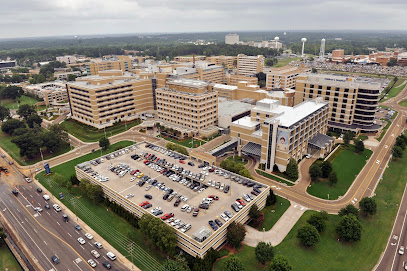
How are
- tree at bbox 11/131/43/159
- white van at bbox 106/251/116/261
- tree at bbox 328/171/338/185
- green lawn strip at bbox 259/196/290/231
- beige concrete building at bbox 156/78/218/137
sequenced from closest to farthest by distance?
1. white van at bbox 106/251/116/261
2. green lawn strip at bbox 259/196/290/231
3. tree at bbox 328/171/338/185
4. tree at bbox 11/131/43/159
5. beige concrete building at bbox 156/78/218/137

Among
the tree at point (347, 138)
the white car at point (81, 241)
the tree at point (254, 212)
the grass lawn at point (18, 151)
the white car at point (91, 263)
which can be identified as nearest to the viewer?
the white car at point (91, 263)

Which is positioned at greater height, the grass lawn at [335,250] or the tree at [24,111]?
the tree at [24,111]

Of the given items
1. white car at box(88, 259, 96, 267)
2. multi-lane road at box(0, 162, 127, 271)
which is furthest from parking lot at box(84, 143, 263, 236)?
white car at box(88, 259, 96, 267)

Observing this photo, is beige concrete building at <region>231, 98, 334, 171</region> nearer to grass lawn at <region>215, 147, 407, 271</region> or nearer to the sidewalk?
the sidewalk

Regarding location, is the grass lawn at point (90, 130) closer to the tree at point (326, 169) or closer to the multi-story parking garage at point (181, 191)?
the multi-story parking garage at point (181, 191)

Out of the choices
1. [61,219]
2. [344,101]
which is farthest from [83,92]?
[344,101]

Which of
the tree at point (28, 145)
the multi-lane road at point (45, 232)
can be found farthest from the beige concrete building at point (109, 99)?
the multi-lane road at point (45, 232)

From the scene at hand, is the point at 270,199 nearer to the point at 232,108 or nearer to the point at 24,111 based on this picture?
the point at 232,108
